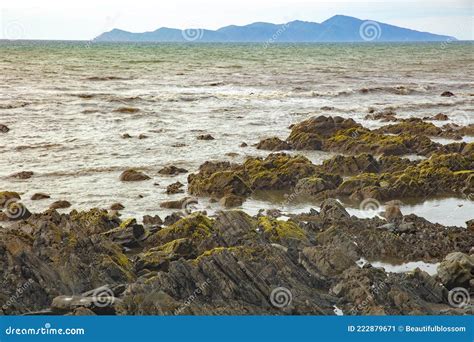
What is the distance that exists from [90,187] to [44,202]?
2.63 meters

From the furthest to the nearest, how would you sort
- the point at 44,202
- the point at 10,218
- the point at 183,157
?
the point at 183,157 → the point at 44,202 → the point at 10,218

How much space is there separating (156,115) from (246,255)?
118 ft

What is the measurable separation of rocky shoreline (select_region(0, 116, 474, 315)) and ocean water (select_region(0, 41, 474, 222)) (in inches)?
81.4

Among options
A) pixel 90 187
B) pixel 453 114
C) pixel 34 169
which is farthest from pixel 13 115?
pixel 453 114

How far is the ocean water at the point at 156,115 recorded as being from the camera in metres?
26.4

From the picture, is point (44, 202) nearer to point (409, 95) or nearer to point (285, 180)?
point (285, 180)

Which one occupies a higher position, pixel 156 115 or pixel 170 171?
pixel 170 171

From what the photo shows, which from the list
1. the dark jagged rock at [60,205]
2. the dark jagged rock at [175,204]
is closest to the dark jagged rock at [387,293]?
the dark jagged rock at [175,204]

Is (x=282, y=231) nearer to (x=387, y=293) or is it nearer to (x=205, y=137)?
(x=387, y=293)

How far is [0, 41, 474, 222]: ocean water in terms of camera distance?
86.6ft

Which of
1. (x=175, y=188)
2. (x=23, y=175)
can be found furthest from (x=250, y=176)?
(x=23, y=175)

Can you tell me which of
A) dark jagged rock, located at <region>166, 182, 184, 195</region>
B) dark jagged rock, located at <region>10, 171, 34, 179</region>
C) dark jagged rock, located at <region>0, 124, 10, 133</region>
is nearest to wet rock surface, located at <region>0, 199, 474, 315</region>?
dark jagged rock, located at <region>166, 182, 184, 195</region>

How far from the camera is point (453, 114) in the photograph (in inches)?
1934

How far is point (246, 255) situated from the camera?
14.3 meters
